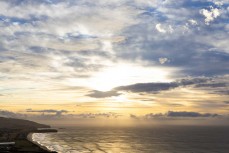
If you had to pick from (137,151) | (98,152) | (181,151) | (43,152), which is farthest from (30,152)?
(181,151)

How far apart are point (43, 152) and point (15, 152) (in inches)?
463

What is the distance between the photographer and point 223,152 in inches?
6299

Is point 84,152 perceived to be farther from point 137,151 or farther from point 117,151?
point 137,151

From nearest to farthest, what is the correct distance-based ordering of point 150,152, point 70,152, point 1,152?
1. point 1,152
2. point 70,152
3. point 150,152

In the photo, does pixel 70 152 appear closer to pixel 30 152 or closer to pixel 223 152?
pixel 30 152

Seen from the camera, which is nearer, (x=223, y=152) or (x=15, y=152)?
(x=15, y=152)

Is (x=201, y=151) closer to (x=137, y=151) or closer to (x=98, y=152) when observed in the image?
(x=137, y=151)

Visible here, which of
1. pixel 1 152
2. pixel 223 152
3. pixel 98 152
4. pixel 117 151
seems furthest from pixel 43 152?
pixel 223 152

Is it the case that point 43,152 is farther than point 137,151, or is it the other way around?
point 137,151

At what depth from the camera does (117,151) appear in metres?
154

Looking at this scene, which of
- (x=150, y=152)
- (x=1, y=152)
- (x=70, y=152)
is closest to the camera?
(x=1, y=152)

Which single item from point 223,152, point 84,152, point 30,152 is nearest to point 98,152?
point 84,152

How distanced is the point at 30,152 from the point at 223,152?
4021 inches

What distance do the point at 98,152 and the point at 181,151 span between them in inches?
1803
